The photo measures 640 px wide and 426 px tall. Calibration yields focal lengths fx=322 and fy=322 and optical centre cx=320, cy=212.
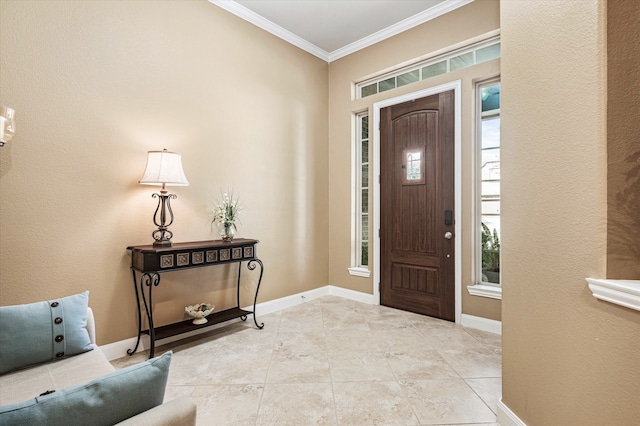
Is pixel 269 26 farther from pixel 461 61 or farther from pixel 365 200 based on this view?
pixel 365 200

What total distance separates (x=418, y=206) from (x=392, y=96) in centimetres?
139

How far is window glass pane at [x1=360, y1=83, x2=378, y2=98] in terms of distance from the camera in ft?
13.8

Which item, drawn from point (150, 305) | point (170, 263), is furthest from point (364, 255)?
point (150, 305)

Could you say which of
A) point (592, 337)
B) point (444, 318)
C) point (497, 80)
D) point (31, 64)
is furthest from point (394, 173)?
point (31, 64)

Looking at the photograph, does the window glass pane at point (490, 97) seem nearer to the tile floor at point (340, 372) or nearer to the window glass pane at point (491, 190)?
the window glass pane at point (491, 190)

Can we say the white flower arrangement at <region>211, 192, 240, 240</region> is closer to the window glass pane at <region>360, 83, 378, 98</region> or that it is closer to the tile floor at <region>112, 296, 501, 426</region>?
the tile floor at <region>112, 296, 501, 426</region>

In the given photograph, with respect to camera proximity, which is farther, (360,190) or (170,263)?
(360,190)

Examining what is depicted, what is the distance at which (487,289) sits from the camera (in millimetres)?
3186

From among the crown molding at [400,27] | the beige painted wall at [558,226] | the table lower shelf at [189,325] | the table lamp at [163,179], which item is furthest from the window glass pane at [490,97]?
the table lower shelf at [189,325]

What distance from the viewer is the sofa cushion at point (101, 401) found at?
685 millimetres

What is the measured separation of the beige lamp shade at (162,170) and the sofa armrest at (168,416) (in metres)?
2.06

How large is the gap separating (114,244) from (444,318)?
3.27 meters

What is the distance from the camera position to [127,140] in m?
2.69

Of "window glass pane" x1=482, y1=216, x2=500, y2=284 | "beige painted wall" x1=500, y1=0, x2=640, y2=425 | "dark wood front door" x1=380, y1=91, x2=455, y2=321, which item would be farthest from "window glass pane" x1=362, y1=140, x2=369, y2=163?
"beige painted wall" x1=500, y1=0, x2=640, y2=425
